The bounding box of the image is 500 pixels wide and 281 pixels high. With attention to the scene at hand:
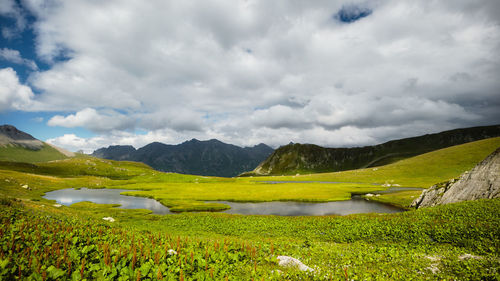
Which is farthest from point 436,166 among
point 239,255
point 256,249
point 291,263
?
point 239,255

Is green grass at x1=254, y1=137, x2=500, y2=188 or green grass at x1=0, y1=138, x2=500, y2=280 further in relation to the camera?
green grass at x1=254, y1=137, x2=500, y2=188

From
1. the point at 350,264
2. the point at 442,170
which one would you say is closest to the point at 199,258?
the point at 350,264

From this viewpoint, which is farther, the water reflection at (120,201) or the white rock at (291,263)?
the water reflection at (120,201)

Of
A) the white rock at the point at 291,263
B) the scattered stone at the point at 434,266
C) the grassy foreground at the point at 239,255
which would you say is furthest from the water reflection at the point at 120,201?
the scattered stone at the point at 434,266

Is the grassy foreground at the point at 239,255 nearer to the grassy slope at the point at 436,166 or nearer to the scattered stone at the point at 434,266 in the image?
the scattered stone at the point at 434,266

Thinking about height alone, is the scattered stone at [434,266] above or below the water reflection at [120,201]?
above

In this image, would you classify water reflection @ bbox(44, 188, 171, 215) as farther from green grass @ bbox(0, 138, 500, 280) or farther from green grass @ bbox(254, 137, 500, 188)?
green grass @ bbox(254, 137, 500, 188)

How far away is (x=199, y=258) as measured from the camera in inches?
488

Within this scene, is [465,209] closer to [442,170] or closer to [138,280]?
[138,280]

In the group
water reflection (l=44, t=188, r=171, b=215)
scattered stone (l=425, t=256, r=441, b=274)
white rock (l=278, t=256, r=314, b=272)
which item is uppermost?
white rock (l=278, t=256, r=314, b=272)

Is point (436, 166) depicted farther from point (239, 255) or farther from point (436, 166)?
point (239, 255)

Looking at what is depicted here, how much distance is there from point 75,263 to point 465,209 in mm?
45055

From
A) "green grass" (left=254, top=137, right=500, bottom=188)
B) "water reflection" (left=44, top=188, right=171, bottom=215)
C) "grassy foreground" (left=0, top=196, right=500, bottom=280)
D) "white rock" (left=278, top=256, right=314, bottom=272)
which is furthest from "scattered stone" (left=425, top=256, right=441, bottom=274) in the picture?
"green grass" (left=254, top=137, right=500, bottom=188)

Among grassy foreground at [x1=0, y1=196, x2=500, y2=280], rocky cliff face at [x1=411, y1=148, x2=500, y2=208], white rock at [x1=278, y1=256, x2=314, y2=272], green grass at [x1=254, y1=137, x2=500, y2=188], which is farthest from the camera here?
green grass at [x1=254, y1=137, x2=500, y2=188]
